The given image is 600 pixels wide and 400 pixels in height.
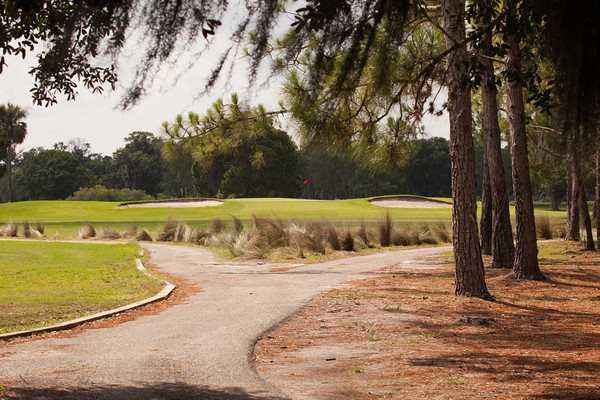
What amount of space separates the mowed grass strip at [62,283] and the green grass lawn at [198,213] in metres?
19.1

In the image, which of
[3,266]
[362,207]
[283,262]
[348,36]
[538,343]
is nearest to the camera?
[348,36]

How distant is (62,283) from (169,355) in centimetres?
873

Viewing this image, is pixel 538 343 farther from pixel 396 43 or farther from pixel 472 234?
pixel 396 43

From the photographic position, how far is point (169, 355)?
8.23 meters

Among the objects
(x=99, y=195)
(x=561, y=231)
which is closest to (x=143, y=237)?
(x=561, y=231)

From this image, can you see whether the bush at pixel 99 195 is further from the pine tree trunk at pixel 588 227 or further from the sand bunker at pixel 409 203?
the pine tree trunk at pixel 588 227

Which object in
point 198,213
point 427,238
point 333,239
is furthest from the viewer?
point 198,213

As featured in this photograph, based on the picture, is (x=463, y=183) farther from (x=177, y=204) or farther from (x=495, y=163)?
(x=177, y=204)

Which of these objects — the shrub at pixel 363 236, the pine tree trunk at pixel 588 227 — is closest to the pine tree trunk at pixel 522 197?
the pine tree trunk at pixel 588 227

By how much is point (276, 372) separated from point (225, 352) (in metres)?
1.03

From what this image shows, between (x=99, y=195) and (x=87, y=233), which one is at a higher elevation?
(x=99, y=195)

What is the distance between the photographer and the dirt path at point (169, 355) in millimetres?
6609

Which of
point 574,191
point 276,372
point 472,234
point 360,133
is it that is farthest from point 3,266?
point 574,191

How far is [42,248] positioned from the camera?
87.8 ft
